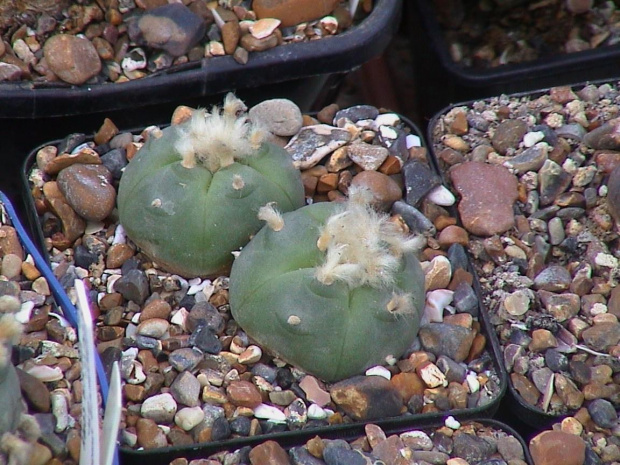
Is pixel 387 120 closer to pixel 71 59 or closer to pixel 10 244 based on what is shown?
pixel 71 59

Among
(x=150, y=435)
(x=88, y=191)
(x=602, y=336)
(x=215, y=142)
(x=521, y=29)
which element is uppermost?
(x=215, y=142)

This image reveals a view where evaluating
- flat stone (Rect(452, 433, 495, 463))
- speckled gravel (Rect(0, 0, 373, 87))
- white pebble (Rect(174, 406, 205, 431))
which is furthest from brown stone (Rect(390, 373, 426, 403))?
speckled gravel (Rect(0, 0, 373, 87))

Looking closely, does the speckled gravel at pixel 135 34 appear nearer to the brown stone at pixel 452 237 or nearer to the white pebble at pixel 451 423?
the brown stone at pixel 452 237

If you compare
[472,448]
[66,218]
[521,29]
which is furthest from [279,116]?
[521,29]

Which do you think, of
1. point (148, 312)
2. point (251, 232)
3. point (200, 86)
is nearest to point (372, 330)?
point (251, 232)

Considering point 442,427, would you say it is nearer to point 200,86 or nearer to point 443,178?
point 443,178

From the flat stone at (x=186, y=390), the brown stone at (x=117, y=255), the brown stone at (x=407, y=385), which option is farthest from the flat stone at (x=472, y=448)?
the brown stone at (x=117, y=255)

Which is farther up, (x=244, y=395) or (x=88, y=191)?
(x=88, y=191)
